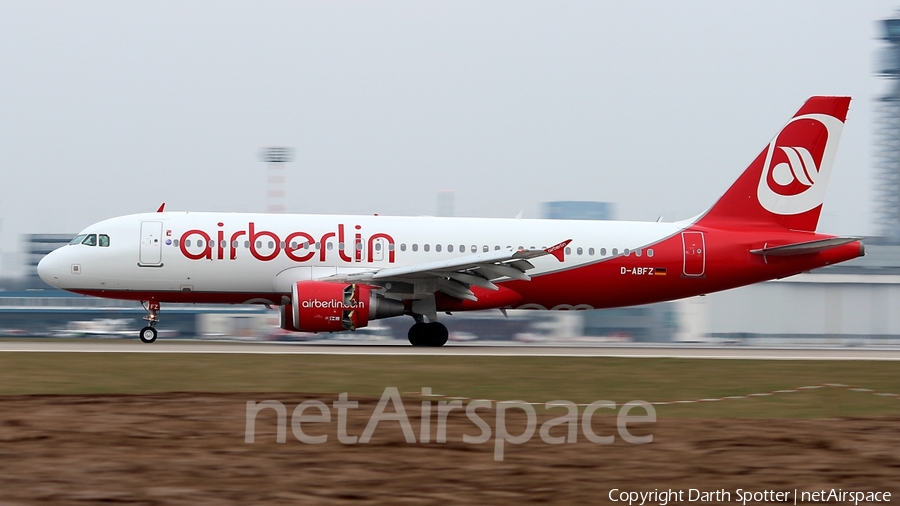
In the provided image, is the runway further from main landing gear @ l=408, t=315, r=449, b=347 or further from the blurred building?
the blurred building

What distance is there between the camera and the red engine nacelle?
23.6 m

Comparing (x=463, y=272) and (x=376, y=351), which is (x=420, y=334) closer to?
(x=463, y=272)

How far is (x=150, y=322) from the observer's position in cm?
2538

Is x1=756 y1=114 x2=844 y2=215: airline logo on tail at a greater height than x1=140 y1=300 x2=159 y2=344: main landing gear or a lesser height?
greater

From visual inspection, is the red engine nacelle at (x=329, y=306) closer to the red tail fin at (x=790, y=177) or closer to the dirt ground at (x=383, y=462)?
the red tail fin at (x=790, y=177)

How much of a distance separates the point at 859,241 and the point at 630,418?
59.2 feet

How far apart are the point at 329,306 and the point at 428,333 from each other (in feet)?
10.9

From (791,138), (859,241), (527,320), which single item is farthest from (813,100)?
(527,320)

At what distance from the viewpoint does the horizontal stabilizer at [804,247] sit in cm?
2688

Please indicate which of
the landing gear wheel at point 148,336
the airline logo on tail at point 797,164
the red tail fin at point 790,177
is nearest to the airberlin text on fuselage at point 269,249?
the landing gear wheel at point 148,336

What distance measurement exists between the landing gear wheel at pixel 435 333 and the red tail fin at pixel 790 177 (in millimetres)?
8169
